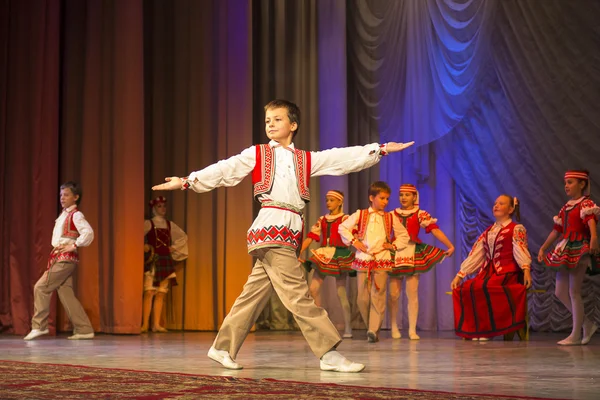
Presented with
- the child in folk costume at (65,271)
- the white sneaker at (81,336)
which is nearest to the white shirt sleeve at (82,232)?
the child in folk costume at (65,271)

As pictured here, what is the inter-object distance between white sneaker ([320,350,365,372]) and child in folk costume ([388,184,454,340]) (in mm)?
3299

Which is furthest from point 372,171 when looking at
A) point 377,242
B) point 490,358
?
point 490,358

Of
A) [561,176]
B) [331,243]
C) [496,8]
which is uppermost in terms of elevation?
[496,8]

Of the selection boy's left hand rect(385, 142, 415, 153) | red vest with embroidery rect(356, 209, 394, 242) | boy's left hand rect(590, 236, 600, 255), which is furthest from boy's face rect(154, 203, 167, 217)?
boy's left hand rect(385, 142, 415, 153)

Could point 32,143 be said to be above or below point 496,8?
below

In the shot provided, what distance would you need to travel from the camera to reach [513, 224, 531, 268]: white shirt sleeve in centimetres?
678

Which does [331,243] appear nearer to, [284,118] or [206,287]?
[206,287]

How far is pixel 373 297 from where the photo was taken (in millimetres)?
6934

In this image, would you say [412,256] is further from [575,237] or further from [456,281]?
[575,237]

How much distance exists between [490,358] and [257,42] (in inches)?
214

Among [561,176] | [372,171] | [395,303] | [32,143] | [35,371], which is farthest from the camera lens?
[372,171]

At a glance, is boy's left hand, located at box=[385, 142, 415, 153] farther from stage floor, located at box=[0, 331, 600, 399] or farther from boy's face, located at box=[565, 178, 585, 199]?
boy's face, located at box=[565, 178, 585, 199]

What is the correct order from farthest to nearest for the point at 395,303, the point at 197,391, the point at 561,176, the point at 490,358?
the point at 395,303 → the point at 561,176 → the point at 490,358 → the point at 197,391

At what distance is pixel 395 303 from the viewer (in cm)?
752
